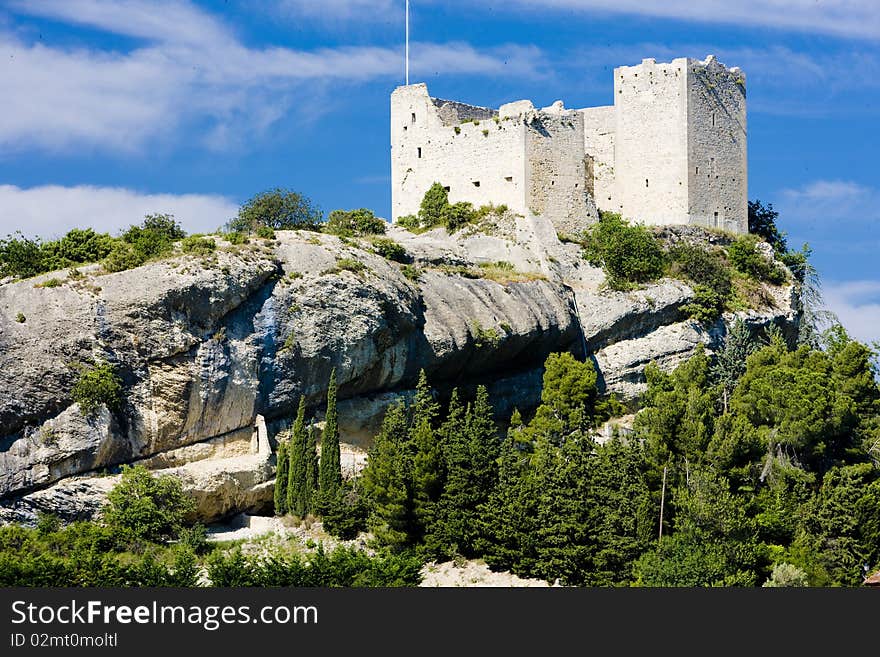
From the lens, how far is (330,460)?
162 ft

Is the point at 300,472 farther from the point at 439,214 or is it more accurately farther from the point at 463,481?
the point at 439,214

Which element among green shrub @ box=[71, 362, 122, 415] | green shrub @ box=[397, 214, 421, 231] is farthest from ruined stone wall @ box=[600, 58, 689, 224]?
green shrub @ box=[71, 362, 122, 415]

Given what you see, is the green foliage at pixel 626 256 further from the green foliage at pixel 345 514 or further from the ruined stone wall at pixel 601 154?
the green foliage at pixel 345 514

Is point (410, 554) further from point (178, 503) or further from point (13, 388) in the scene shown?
point (13, 388)

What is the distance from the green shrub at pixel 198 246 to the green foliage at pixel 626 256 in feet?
57.6

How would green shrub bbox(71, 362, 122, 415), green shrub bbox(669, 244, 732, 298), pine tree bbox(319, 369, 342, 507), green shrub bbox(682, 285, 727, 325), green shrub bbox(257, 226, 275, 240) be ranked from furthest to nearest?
green shrub bbox(669, 244, 732, 298), green shrub bbox(682, 285, 727, 325), green shrub bbox(257, 226, 275, 240), pine tree bbox(319, 369, 342, 507), green shrub bbox(71, 362, 122, 415)

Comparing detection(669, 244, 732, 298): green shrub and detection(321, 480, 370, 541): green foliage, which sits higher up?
detection(669, 244, 732, 298): green shrub

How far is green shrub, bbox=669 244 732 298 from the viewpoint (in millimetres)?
62719

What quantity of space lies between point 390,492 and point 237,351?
6.58 meters

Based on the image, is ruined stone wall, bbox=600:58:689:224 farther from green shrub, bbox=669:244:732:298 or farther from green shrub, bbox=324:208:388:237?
green shrub, bbox=324:208:388:237

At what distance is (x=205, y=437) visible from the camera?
160 feet

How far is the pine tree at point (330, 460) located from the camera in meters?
49.1

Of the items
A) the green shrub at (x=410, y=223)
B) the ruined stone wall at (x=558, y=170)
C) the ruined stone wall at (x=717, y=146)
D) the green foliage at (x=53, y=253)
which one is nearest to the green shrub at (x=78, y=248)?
the green foliage at (x=53, y=253)

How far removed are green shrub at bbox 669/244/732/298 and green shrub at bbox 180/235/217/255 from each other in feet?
67.2
